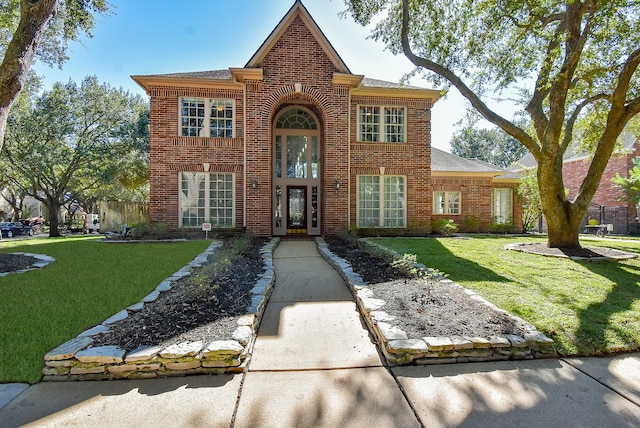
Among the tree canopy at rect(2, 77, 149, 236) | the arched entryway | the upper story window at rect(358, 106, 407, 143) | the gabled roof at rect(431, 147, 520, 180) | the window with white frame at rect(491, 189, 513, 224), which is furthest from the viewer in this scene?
the tree canopy at rect(2, 77, 149, 236)

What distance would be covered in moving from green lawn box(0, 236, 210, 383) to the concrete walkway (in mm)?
556

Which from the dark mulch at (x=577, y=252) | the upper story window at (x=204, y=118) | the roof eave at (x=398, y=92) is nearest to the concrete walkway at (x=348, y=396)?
the dark mulch at (x=577, y=252)

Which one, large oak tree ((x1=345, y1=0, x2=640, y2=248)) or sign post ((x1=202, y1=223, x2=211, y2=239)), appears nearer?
large oak tree ((x1=345, y1=0, x2=640, y2=248))

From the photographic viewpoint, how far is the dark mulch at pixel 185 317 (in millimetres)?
3135

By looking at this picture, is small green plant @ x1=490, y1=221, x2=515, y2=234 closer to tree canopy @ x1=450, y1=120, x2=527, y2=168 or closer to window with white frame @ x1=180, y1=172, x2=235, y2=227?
window with white frame @ x1=180, y1=172, x2=235, y2=227

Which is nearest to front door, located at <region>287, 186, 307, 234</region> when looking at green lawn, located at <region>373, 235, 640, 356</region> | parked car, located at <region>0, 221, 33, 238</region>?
green lawn, located at <region>373, 235, 640, 356</region>

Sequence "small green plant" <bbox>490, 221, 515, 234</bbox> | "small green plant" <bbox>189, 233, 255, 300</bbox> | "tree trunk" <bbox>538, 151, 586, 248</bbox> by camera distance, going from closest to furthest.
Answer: "small green plant" <bbox>189, 233, 255, 300</bbox>, "tree trunk" <bbox>538, 151, 586, 248</bbox>, "small green plant" <bbox>490, 221, 515, 234</bbox>

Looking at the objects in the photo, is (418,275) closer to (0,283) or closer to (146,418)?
(146,418)

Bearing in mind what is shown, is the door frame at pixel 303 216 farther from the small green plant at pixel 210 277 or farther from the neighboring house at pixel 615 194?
the neighboring house at pixel 615 194

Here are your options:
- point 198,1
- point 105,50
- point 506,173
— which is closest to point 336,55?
point 198,1

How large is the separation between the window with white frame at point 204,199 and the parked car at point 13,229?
1763 centimetres

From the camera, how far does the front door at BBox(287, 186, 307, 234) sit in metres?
12.7

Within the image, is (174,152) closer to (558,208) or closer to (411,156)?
(411,156)

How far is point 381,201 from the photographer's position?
1287 cm
